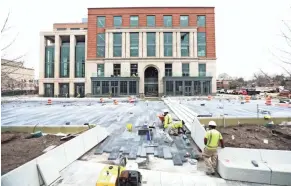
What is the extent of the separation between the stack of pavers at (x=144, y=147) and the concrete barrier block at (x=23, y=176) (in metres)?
2.59

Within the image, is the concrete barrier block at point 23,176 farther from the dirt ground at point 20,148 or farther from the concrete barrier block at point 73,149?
the concrete barrier block at point 73,149

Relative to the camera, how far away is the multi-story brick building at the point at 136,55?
4247cm

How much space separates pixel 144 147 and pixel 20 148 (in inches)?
189

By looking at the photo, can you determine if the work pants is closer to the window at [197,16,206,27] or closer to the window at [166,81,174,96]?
the window at [166,81,174,96]

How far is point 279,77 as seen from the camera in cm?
839

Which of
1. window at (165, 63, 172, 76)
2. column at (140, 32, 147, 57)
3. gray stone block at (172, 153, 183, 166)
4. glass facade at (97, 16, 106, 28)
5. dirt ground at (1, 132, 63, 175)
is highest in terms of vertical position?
glass facade at (97, 16, 106, 28)

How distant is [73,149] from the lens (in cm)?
696

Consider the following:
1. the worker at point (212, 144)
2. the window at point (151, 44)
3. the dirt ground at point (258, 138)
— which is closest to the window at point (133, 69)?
the window at point (151, 44)

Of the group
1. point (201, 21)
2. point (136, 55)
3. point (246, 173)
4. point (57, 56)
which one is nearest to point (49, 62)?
point (57, 56)

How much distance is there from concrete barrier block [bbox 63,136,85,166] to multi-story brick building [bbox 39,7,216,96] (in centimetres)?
3452

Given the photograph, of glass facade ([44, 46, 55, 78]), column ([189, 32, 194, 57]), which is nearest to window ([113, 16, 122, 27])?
glass facade ([44, 46, 55, 78])

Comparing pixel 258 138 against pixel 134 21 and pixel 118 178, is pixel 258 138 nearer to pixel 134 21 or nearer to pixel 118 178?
pixel 118 178

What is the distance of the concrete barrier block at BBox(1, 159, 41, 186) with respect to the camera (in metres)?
4.37

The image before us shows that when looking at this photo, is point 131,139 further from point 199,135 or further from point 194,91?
point 194,91
